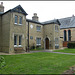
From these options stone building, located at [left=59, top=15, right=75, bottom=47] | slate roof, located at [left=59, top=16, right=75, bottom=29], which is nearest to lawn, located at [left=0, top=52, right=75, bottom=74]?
stone building, located at [left=59, top=15, right=75, bottom=47]

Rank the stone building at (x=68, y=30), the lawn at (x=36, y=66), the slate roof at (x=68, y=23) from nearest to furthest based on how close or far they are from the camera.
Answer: the lawn at (x=36, y=66) → the stone building at (x=68, y=30) → the slate roof at (x=68, y=23)

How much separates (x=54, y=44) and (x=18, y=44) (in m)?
10.9

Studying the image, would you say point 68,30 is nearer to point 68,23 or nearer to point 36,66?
point 68,23

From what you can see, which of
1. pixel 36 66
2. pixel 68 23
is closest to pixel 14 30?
pixel 36 66

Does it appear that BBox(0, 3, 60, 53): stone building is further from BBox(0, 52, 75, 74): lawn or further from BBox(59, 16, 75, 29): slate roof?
BBox(59, 16, 75, 29): slate roof

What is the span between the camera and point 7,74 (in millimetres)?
5512

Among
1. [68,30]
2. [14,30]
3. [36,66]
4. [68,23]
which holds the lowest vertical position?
[36,66]

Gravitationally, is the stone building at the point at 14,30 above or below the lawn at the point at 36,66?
above

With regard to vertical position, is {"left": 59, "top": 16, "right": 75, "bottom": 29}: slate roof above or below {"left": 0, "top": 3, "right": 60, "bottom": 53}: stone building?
above

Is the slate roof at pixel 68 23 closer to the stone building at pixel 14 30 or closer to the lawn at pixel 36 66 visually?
the stone building at pixel 14 30

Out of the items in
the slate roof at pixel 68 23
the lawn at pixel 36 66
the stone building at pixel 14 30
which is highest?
the slate roof at pixel 68 23

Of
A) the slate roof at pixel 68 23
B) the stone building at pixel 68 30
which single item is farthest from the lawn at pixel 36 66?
the slate roof at pixel 68 23

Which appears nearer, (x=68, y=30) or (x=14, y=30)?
(x=14, y=30)

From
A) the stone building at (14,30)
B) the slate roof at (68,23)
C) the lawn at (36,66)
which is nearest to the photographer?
the lawn at (36,66)
